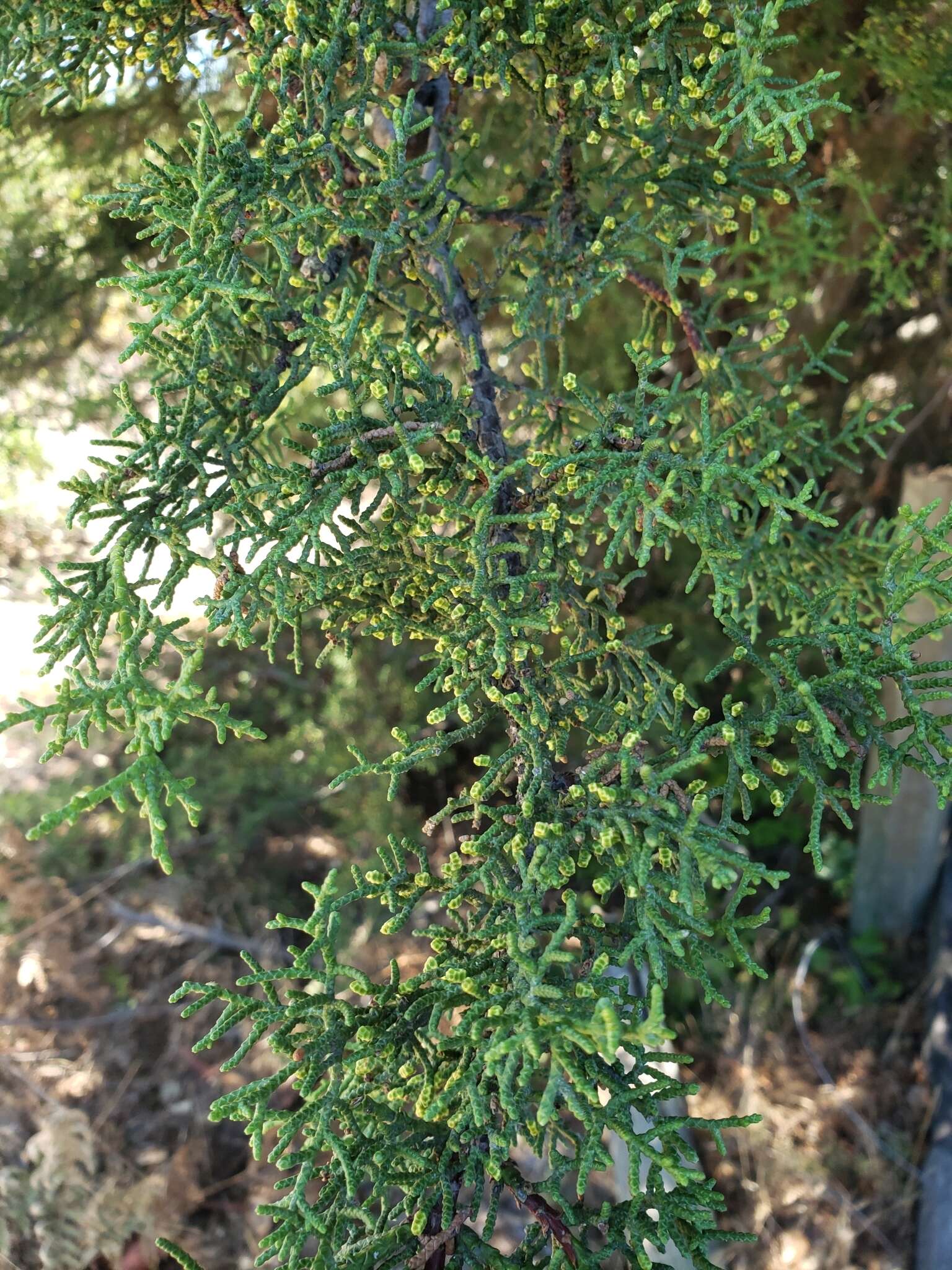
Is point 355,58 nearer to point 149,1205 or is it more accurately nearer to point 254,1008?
point 254,1008

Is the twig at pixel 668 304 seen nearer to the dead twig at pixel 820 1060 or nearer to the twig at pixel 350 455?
the twig at pixel 350 455

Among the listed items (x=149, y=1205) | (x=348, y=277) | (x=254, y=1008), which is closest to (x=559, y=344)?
(x=348, y=277)

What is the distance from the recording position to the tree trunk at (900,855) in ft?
15.1

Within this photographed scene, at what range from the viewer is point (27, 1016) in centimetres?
463

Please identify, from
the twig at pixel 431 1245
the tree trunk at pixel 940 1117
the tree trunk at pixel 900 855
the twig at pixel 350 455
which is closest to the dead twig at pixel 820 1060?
the tree trunk at pixel 940 1117

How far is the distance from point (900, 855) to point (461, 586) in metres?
4.09

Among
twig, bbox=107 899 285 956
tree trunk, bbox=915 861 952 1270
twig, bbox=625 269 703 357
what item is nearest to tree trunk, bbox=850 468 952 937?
tree trunk, bbox=915 861 952 1270

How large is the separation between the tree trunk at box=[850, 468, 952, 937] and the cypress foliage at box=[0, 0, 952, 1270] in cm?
311

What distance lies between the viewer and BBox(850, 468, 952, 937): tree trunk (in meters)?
4.61

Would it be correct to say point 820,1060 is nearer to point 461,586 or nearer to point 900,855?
point 900,855

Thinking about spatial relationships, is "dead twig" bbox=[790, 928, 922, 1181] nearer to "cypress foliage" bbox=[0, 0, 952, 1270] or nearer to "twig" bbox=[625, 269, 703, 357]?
"cypress foliage" bbox=[0, 0, 952, 1270]

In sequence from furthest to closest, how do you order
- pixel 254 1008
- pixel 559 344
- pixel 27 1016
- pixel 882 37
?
pixel 27 1016 < pixel 882 37 < pixel 559 344 < pixel 254 1008

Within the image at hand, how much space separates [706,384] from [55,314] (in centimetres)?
291

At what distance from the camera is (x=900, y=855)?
475 cm
